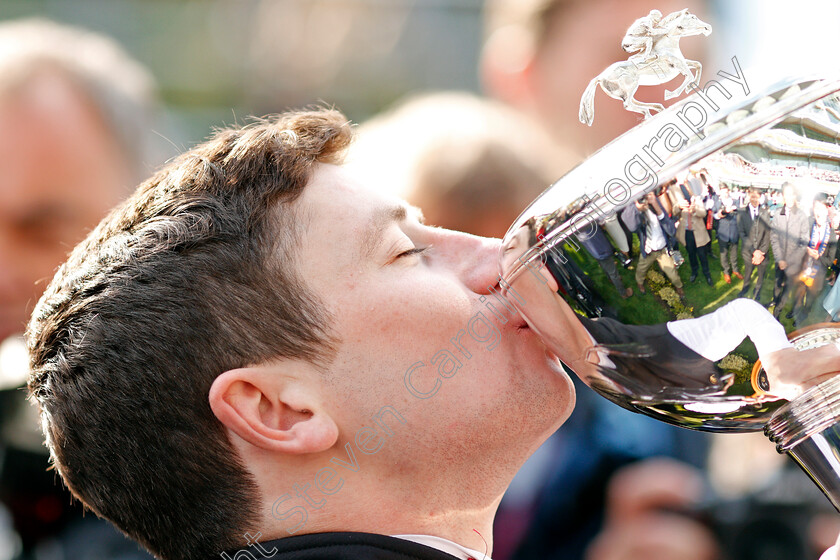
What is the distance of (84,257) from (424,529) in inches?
33.6

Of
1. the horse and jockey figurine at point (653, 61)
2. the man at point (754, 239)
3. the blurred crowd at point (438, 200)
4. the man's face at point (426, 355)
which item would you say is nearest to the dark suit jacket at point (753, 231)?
the man at point (754, 239)

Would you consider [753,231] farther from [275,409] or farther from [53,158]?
[53,158]

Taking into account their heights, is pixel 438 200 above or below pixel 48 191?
above

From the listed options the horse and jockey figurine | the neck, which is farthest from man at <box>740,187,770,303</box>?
the neck

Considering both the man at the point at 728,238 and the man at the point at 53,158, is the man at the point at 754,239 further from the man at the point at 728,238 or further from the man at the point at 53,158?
the man at the point at 53,158

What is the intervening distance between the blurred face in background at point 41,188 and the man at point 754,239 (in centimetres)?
188

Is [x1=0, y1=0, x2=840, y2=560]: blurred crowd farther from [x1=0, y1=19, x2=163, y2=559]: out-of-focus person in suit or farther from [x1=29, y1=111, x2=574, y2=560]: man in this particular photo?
[x1=29, y1=111, x2=574, y2=560]: man

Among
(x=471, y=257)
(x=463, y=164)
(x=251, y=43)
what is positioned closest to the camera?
(x=471, y=257)

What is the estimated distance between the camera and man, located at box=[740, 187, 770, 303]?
1277 millimetres

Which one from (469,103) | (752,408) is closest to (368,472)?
(752,408)

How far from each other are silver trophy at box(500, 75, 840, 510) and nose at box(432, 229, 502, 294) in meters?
0.38

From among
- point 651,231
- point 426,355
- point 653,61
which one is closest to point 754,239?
point 651,231

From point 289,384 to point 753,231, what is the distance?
856 mm

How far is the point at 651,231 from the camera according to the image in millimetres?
1285
